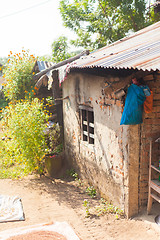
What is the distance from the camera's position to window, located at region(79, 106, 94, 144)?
19.2 ft

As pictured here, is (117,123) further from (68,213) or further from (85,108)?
(68,213)

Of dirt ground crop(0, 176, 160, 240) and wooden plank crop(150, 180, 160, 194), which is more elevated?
wooden plank crop(150, 180, 160, 194)

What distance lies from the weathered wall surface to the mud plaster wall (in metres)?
0.10

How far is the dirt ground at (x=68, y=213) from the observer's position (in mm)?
3926

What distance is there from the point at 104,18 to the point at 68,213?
42.7ft

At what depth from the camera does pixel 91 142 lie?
5902 millimetres

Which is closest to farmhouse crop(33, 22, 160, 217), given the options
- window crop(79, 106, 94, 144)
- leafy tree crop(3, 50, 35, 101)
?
window crop(79, 106, 94, 144)

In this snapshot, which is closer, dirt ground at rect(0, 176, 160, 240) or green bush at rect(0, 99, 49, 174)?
dirt ground at rect(0, 176, 160, 240)

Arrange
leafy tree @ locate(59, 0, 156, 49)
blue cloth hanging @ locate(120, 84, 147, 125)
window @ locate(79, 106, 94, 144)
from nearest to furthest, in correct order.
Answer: blue cloth hanging @ locate(120, 84, 147, 125)
window @ locate(79, 106, 94, 144)
leafy tree @ locate(59, 0, 156, 49)

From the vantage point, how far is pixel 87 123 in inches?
233

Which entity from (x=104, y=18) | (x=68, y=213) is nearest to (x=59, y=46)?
(x=104, y=18)

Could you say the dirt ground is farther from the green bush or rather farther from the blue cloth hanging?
the blue cloth hanging

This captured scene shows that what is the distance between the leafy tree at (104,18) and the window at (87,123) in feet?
30.3

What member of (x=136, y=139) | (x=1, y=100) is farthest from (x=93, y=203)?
(x=1, y=100)
